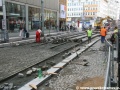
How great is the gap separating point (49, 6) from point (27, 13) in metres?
12.0

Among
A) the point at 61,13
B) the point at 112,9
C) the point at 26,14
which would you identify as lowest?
the point at 26,14

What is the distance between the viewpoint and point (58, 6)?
57.6 metres

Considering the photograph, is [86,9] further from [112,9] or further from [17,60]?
[17,60]

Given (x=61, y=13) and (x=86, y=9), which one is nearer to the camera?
(x=61, y=13)

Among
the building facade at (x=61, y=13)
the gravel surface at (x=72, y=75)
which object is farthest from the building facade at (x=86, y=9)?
the gravel surface at (x=72, y=75)

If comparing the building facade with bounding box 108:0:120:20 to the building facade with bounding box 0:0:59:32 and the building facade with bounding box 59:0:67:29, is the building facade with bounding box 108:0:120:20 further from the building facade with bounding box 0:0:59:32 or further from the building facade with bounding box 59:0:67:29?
the building facade with bounding box 0:0:59:32

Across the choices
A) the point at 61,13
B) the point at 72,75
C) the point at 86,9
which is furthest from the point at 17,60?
the point at 86,9

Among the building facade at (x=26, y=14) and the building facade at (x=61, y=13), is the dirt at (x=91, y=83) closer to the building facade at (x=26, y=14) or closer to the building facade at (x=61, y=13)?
the building facade at (x=26, y=14)

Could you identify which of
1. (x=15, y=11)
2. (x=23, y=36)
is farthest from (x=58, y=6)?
(x=23, y=36)

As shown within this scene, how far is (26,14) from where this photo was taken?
39781 mm

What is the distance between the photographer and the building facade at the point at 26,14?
116 feet

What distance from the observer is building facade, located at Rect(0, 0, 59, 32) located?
116ft

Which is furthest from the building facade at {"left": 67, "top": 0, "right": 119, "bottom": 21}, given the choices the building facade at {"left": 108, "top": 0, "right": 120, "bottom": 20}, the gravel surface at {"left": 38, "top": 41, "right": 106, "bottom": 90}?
the gravel surface at {"left": 38, "top": 41, "right": 106, "bottom": 90}

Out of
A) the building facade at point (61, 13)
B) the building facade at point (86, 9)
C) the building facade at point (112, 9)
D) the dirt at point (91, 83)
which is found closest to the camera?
the dirt at point (91, 83)
